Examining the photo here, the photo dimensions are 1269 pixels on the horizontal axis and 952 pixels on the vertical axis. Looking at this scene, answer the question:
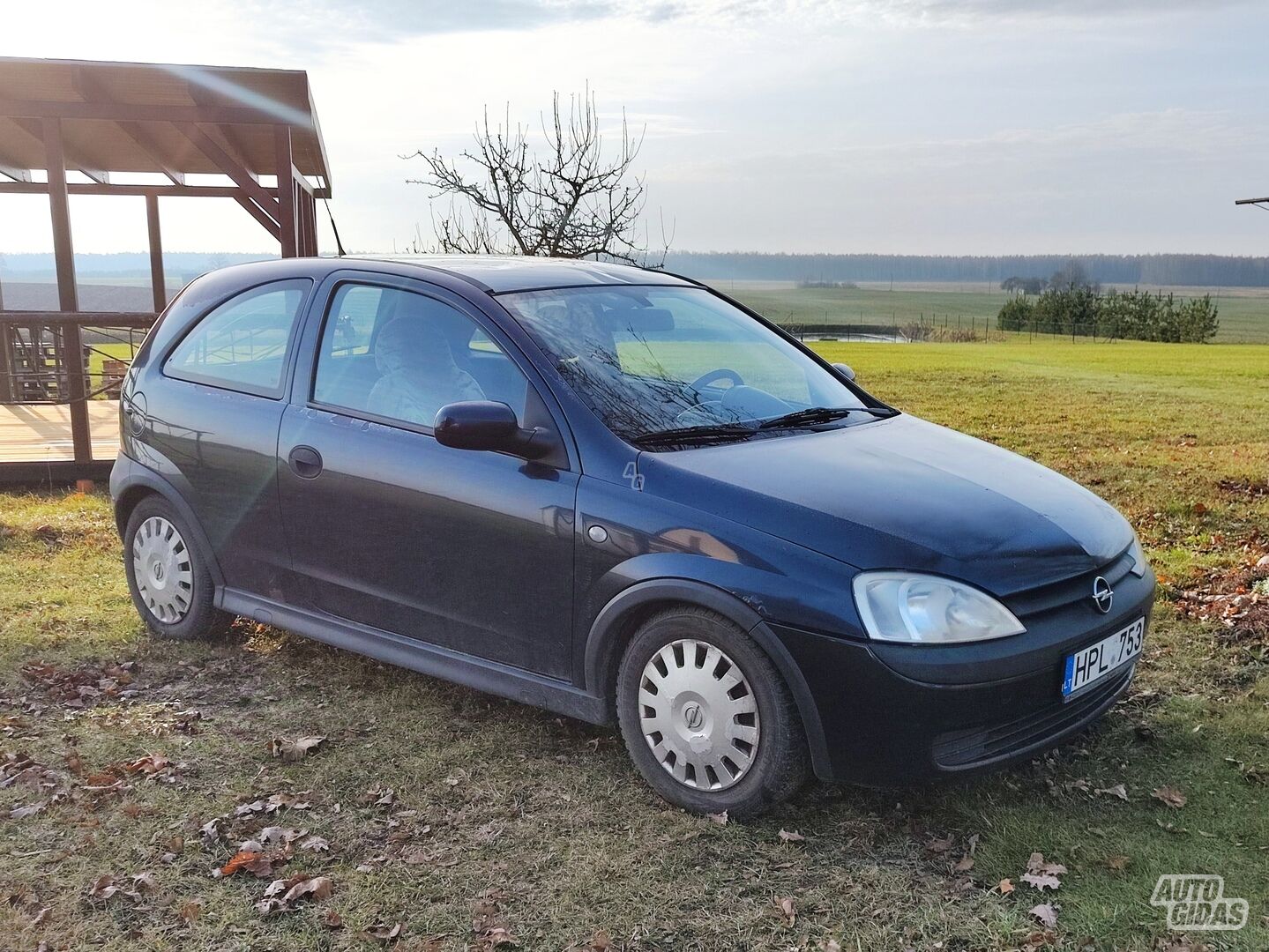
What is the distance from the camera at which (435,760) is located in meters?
4.09

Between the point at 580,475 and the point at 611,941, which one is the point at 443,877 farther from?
the point at 580,475

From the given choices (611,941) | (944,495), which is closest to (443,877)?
(611,941)

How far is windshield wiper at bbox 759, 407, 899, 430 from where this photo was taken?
4180mm

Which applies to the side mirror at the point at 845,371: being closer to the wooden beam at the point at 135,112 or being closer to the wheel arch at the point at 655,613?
the wheel arch at the point at 655,613

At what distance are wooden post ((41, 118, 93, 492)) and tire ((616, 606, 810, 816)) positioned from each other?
24.3 ft

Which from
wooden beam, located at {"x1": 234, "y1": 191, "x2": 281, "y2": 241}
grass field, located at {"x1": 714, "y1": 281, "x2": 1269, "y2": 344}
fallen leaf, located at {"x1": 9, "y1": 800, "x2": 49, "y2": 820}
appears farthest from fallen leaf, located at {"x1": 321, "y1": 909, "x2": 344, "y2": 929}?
grass field, located at {"x1": 714, "y1": 281, "x2": 1269, "y2": 344}

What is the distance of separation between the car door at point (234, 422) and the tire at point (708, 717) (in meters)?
1.84

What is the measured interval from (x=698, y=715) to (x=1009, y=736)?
3.15ft

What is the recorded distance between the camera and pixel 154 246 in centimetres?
1535

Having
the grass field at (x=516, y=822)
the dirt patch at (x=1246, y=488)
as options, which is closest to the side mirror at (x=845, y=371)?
the grass field at (x=516, y=822)

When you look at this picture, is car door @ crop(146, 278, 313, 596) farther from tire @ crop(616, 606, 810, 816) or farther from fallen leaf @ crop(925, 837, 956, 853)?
fallen leaf @ crop(925, 837, 956, 853)

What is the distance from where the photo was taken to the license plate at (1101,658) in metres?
3.47

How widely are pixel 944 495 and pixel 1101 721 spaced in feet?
4.93

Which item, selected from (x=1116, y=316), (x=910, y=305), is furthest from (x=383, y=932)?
(x=910, y=305)
